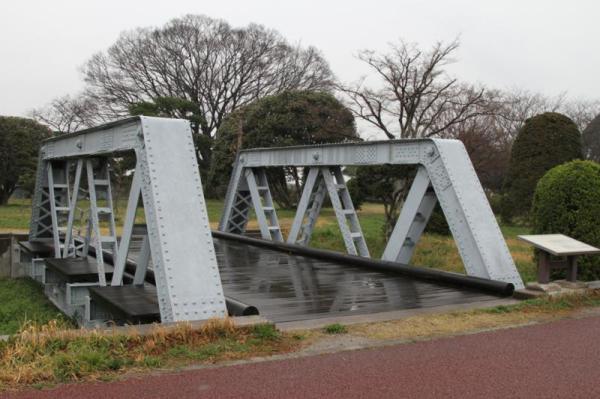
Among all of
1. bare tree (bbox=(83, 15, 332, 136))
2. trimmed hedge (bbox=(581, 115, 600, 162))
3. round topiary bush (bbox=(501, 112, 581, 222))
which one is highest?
bare tree (bbox=(83, 15, 332, 136))

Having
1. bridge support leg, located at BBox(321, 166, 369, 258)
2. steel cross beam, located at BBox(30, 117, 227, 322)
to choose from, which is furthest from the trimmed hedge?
steel cross beam, located at BBox(30, 117, 227, 322)

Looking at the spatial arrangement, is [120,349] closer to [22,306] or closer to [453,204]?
[453,204]

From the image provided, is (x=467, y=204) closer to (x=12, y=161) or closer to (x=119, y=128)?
(x=119, y=128)

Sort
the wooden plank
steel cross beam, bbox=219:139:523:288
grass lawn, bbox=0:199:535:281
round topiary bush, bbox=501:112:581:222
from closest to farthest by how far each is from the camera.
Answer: the wooden plank < steel cross beam, bbox=219:139:523:288 < grass lawn, bbox=0:199:535:281 < round topiary bush, bbox=501:112:581:222

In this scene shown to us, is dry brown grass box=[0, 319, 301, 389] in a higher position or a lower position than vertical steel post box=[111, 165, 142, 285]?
lower

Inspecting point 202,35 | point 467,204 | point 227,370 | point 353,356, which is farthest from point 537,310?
point 202,35

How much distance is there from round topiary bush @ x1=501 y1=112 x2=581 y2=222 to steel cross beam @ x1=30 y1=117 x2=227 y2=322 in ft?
58.7

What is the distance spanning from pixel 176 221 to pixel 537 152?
737 inches

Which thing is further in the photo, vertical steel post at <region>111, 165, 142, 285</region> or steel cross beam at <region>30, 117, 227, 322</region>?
vertical steel post at <region>111, 165, 142, 285</region>

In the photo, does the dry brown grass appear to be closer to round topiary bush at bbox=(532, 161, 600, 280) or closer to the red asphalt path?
the red asphalt path

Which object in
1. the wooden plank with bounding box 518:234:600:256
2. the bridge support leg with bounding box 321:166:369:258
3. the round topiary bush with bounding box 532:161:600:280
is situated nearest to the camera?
the wooden plank with bounding box 518:234:600:256

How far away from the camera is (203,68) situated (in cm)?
4516

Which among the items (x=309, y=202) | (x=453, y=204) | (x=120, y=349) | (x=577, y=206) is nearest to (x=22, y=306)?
(x=309, y=202)

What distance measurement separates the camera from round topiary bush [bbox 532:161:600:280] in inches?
328
